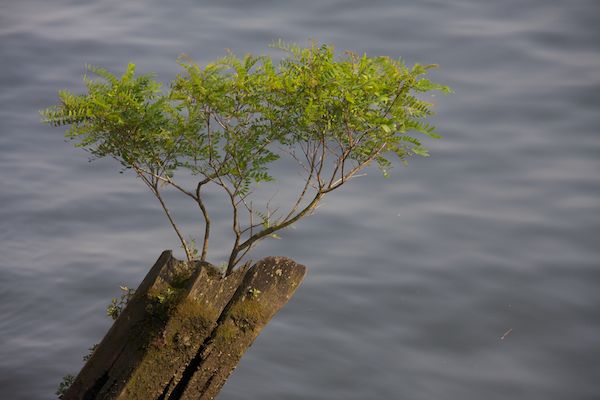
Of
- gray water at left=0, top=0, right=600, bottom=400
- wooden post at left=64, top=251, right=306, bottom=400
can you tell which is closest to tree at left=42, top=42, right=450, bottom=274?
wooden post at left=64, top=251, right=306, bottom=400

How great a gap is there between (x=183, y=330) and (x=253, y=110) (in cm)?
129

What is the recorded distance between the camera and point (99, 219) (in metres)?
11.0

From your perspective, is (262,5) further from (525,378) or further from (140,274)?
(525,378)

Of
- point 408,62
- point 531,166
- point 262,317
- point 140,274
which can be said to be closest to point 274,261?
point 262,317

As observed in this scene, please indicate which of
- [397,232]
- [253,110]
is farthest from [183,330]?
[397,232]

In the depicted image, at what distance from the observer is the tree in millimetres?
5332

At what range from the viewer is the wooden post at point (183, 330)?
5.35 meters

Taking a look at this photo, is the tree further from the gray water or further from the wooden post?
the gray water

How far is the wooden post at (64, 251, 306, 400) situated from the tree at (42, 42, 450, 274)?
29 cm

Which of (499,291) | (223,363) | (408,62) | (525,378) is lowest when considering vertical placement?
(223,363)

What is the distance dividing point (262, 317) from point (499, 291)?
4784mm

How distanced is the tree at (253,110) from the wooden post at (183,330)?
293mm

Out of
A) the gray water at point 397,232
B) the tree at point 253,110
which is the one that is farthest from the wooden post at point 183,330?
the gray water at point 397,232

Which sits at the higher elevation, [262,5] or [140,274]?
[262,5]
